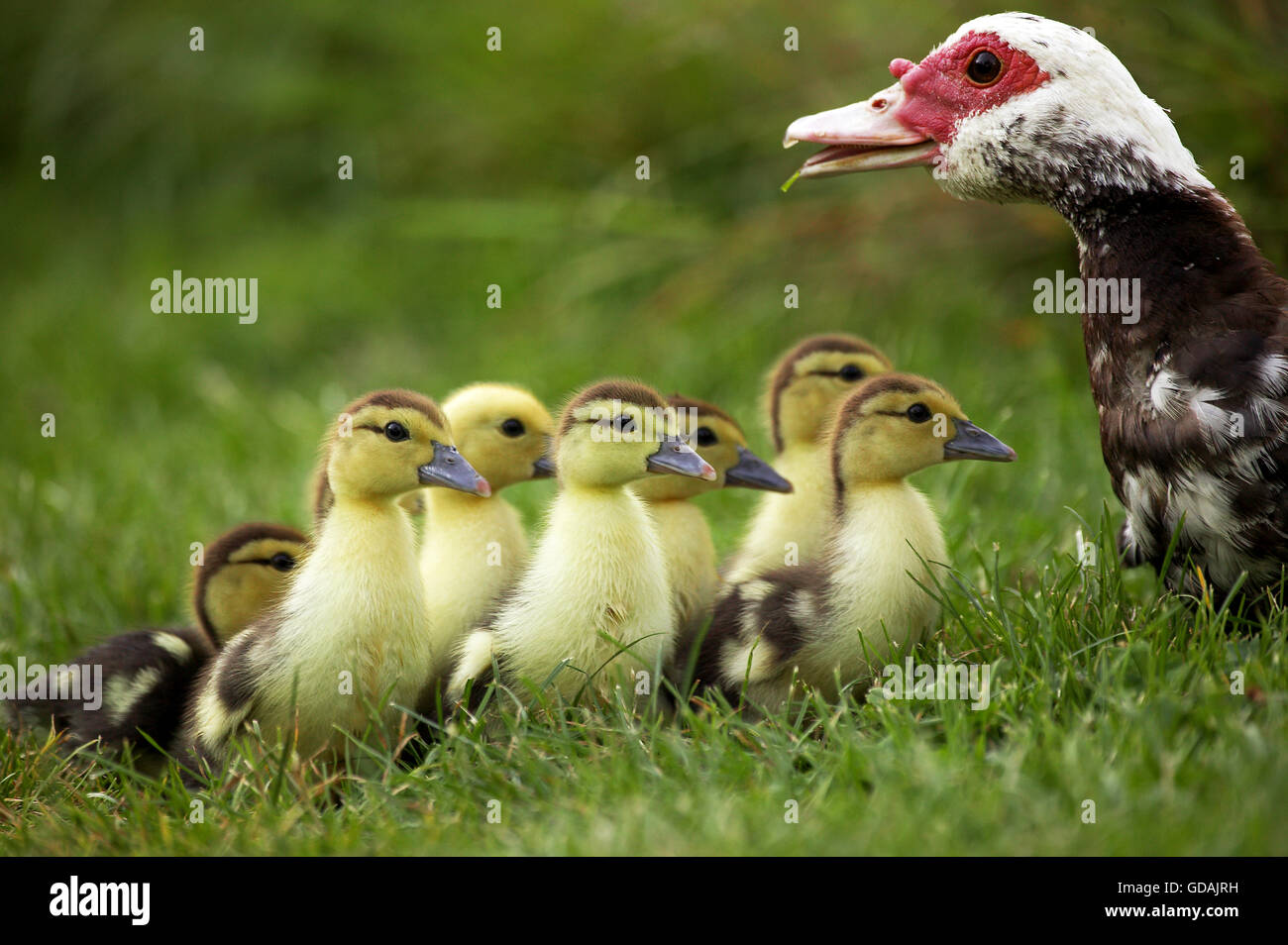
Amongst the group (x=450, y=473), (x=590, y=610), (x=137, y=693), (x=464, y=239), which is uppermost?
(x=464, y=239)

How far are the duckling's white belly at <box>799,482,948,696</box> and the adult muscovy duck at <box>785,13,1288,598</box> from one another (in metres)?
0.57

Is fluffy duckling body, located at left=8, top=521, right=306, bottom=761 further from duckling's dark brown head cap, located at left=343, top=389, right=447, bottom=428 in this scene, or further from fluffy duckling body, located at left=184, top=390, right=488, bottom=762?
duckling's dark brown head cap, located at left=343, top=389, right=447, bottom=428

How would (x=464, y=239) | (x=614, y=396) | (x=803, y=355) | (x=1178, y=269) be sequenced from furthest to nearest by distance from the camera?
1. (x=464, y=239)
2. (x=803, y=355)
3. (x=614, y=396)
4. (x=1178, y=269)

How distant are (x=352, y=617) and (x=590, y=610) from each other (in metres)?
0.60

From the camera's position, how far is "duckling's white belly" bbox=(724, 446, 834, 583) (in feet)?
13.5

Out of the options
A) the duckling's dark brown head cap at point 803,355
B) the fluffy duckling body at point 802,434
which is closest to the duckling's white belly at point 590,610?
the fluffy duckling body at point 802,434

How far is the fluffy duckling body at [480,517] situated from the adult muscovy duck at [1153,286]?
1.49 meters

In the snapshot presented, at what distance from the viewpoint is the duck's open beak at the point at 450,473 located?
359 centimetres

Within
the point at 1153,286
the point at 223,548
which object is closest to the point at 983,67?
the point at 1153,286

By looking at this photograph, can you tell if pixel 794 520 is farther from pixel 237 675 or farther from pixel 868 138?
pixel 237 675

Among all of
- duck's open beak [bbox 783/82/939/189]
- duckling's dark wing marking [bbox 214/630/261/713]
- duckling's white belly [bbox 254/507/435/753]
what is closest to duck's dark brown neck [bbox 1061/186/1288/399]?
duck's open beak [bbox 783/82/939/189]

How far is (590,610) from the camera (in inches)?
139
